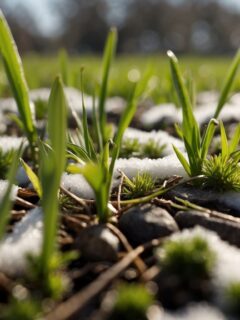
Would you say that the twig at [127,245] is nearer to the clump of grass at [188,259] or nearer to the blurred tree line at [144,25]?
the clump of grass at [188,259]

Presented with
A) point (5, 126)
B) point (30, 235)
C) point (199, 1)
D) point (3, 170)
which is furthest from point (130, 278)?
point (199, 1)

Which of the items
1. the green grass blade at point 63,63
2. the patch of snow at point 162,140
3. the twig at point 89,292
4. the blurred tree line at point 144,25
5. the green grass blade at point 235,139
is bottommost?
the twig at point 89,292

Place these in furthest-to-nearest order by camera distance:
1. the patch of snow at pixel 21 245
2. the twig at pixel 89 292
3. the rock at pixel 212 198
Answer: the rock at pixel 212 198 → the patch of snow at pixel 21 245 → the twig at pixel 89 292

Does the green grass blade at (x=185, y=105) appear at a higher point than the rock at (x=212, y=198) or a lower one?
higher

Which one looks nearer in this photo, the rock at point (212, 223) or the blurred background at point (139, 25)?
the rock at point (212, 223)

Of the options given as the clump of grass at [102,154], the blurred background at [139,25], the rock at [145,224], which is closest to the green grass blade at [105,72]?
the clump of grass at [102,154]

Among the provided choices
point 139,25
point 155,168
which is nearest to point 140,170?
point 155,168

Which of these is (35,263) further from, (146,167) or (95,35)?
(95,35)

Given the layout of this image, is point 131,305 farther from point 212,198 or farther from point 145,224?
point 212,198
